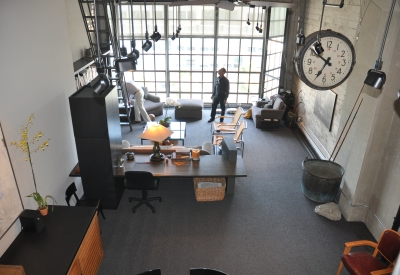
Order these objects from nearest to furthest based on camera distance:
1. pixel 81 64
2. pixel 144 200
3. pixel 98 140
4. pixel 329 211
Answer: pixel 98 140 → pixel 329 211 → pixel 144 200 → pixel 81 64

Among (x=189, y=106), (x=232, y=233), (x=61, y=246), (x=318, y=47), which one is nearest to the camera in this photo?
(x=61, y=246)

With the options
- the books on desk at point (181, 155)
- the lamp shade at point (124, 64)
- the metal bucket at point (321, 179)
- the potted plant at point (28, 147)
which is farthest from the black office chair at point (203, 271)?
the metal bucket at point (321, 179)

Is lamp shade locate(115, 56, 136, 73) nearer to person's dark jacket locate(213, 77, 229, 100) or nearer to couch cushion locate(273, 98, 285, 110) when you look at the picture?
person's dark jacket locate(213, 77, 229, 100)

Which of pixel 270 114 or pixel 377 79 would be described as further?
pixel 270 114

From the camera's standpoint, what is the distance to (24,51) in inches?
165

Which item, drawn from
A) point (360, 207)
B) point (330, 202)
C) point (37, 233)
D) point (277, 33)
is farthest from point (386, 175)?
point (277, 33)

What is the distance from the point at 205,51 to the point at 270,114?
3.33 m

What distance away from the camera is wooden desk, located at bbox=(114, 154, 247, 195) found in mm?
5820

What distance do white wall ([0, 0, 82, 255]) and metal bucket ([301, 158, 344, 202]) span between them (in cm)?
443

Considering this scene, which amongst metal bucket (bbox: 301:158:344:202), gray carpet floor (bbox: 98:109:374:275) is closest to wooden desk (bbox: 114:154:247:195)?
gray carpet floor (bbox: 98:109:374:275)

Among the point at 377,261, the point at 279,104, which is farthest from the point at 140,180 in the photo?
the point at 279,104

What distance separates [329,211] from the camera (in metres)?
5.81

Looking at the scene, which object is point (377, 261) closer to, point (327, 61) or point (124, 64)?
point (327, 61)

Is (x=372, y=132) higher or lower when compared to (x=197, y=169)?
higher
